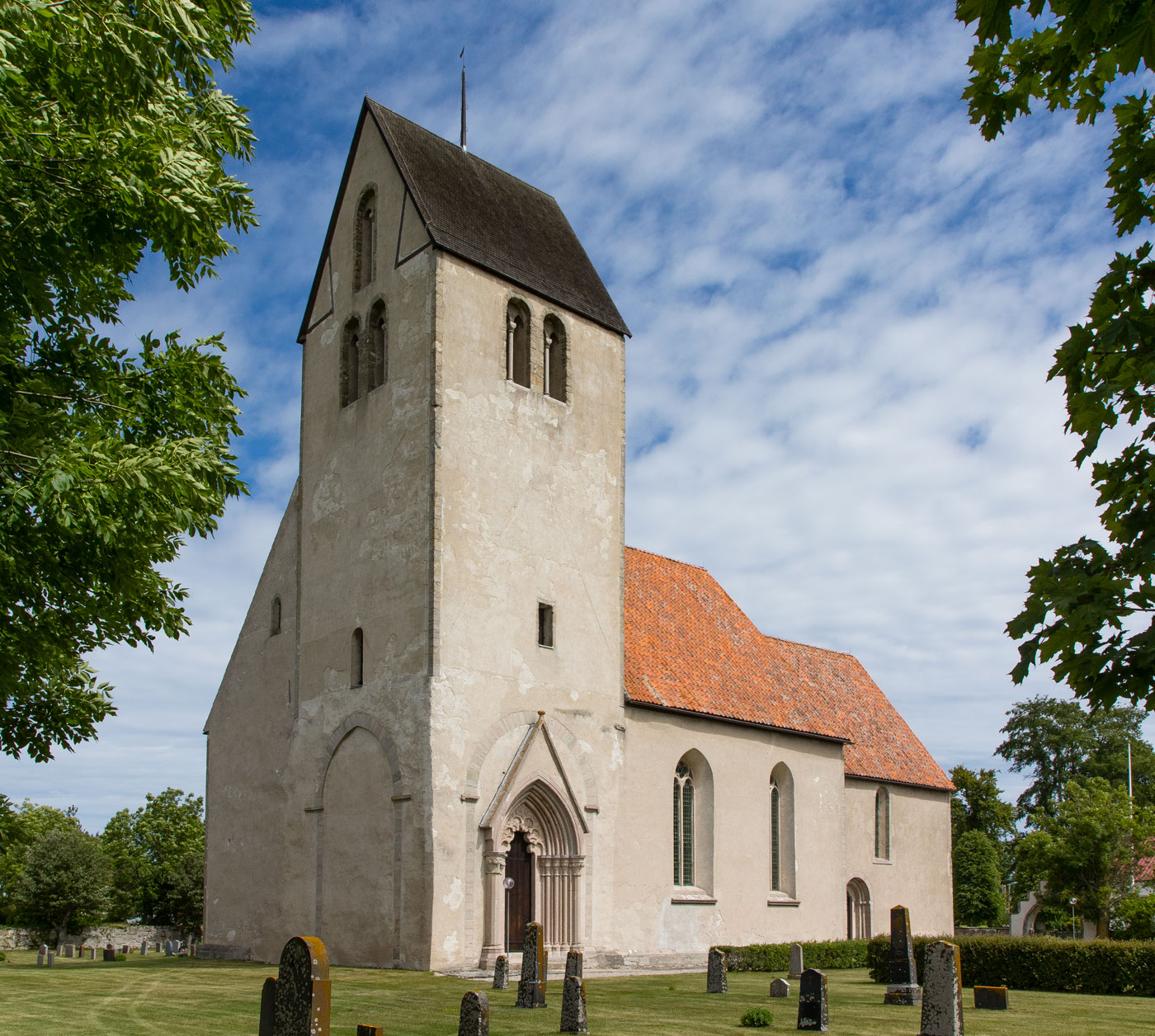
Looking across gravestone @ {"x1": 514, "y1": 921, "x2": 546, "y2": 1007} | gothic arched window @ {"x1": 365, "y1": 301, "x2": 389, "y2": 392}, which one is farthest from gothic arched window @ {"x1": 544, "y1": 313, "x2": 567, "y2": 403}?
gravestone @ {"x1": 514, "y1": 921, "x2": 546, "y2": 1007}

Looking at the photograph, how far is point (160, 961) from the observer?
95.3 ft

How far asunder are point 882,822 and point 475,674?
751 inches

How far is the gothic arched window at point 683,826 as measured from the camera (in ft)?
97.9

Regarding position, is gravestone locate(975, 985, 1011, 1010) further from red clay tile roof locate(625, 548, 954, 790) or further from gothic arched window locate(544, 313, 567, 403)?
gothic arched window locate(544, 313, 567, 403)

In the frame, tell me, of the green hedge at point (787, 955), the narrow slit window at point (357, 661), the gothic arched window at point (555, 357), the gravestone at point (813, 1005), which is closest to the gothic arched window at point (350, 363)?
the gothic arched window at point (555, 357)

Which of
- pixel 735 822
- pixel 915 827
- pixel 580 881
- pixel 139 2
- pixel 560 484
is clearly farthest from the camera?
pixel 915 827

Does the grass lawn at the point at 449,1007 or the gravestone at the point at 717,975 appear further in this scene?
the gravestone at the point at 717,975

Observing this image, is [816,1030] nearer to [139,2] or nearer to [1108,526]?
[1108,526]

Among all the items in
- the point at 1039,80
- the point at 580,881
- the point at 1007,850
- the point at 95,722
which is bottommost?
the point at 1007,850

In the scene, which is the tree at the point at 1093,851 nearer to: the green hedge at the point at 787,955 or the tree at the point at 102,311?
the green hedge at the point at 787,955

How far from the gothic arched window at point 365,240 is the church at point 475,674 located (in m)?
0.10

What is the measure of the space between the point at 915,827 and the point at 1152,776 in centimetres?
3704

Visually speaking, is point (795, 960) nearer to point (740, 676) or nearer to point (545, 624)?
point (545, 624)

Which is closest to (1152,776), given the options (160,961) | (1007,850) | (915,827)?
(1007,850)
